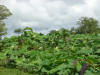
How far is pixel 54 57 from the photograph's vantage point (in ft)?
8.27

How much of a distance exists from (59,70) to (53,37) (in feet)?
6.50

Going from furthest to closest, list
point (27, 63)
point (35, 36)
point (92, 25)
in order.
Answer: point (92, 25)
point (35, 36)
point (27, 63)

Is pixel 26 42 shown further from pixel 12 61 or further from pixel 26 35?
pixel 12 61

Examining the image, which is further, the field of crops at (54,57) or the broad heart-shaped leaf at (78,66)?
the field of crops at (54,57)

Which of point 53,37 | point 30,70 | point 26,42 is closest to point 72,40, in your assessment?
point 53,37

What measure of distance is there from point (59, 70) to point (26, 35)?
8.55 feet

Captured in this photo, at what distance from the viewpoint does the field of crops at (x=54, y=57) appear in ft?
6.56

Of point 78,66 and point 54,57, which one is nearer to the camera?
point 78,66

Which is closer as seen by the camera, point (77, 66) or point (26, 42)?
point (77, 66)

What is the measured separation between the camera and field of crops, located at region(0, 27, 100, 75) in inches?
78.7

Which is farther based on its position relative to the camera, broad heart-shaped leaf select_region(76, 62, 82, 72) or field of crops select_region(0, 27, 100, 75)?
field of crops select_region(0, 27, 100, 75)

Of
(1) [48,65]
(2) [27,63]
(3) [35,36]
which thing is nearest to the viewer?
(1) [48,65]

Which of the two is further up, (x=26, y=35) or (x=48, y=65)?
(x=26, y=35)

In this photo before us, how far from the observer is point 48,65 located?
230cm
